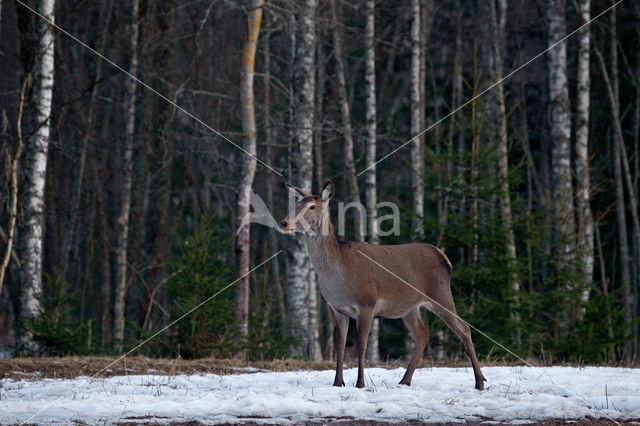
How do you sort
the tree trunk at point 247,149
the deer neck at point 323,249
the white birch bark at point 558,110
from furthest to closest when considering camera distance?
1. the white birch bark at point 558,110
2. the tree trunk at point 247,149
3. the deer neck at point 323,249

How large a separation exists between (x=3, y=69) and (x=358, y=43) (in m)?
10.3

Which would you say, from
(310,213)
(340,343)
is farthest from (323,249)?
(340,343)

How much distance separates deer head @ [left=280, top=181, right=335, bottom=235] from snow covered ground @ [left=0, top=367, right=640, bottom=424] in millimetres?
1683

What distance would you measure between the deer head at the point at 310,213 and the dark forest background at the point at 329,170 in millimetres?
3124

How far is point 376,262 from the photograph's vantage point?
9484 millimetres

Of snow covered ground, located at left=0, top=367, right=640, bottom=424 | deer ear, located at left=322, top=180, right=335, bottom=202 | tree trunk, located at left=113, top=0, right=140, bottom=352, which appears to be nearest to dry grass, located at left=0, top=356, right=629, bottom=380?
snow covered ground, located at left=0, top=367, right=640, bottom=424

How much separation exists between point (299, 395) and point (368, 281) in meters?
1.62

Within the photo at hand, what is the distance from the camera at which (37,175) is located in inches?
576

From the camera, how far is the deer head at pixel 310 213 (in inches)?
366

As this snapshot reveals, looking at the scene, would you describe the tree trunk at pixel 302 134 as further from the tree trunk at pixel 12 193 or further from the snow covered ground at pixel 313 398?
the snow covered ground at pixel 313 398

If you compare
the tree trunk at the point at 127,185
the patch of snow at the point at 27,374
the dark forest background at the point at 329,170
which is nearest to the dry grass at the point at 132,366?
the patch of snow at the point at 27,374

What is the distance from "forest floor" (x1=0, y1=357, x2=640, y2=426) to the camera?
24.0 ft

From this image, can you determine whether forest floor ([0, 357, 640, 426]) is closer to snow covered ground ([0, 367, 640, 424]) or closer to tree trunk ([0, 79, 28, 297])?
snow covered ground ([0, 367, 640, 424])

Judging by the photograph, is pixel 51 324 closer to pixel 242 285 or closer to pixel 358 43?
pixel 242 285
